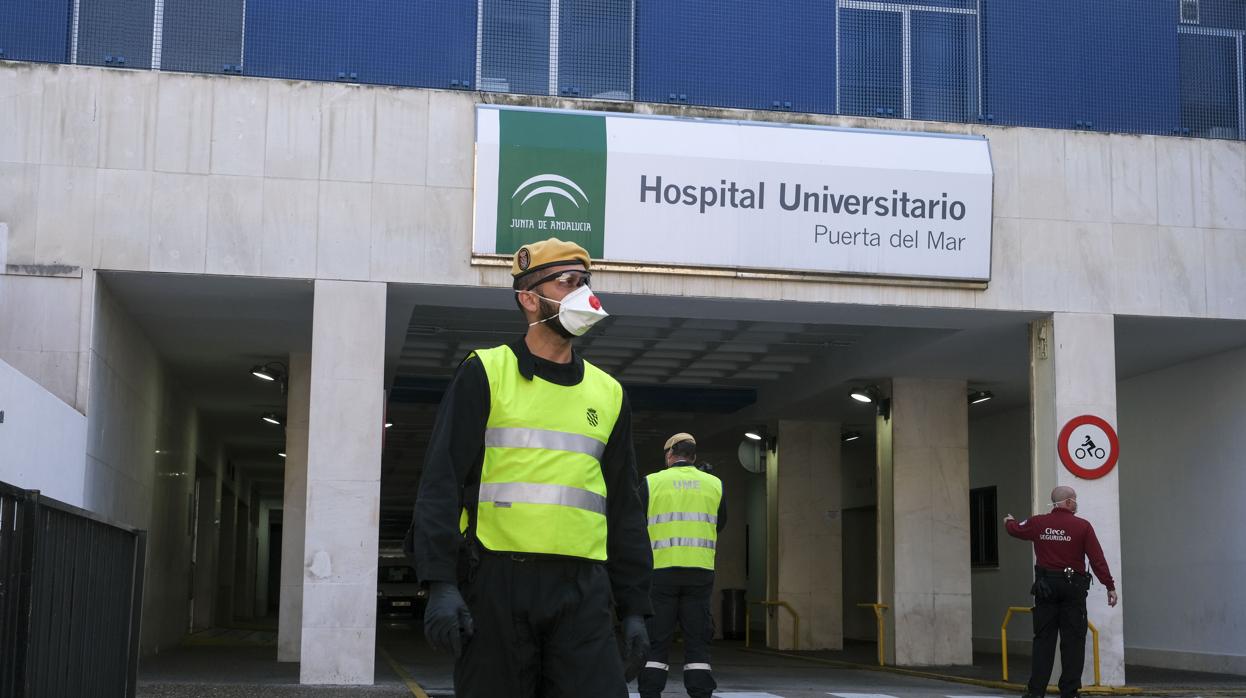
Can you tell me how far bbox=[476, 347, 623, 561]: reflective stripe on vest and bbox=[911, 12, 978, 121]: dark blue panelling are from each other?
10852 millimetres

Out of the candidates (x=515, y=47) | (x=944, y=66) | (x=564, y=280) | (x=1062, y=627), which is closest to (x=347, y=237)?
(x=515, y=47)

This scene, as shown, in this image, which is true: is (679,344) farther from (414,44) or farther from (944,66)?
(414,44)

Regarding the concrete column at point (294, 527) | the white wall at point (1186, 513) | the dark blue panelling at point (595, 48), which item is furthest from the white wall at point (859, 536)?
the dark blue panelling at point (595, 48)

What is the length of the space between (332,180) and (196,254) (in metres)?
1.37

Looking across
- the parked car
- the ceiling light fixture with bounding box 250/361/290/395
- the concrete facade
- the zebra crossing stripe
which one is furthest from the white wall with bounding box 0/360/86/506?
the parked car

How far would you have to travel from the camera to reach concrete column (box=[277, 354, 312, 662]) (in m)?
17.4

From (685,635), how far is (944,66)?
7.18 meters

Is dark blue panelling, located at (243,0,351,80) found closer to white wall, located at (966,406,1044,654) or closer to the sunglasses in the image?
the sunglasses

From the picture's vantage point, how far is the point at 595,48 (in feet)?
45.9

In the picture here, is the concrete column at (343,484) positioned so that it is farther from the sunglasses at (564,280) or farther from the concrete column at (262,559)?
the concrete column at (262,559)

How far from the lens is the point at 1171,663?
18.2m

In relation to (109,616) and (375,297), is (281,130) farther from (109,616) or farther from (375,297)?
(109,616)

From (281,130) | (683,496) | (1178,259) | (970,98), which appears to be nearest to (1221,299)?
(1178,259)

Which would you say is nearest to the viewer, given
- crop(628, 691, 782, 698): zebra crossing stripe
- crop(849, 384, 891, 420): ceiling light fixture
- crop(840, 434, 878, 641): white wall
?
crop(628, 691, 782, 698): zebra crossing stripe
